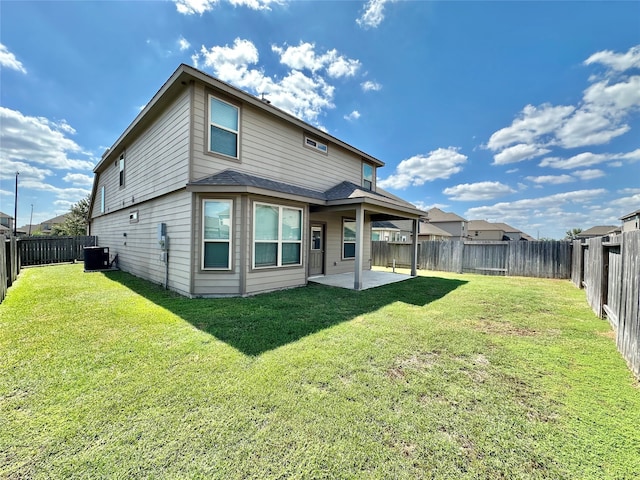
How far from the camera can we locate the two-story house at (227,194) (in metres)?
6.54

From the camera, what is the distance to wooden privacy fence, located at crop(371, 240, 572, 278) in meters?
11.4

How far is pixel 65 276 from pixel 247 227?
8.26m

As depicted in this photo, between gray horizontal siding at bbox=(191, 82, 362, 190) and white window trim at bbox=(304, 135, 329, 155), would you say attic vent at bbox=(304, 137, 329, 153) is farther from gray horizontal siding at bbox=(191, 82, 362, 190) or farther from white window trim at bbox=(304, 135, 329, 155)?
gray horizontal siding at bbox=(191, 82, 362, 190)

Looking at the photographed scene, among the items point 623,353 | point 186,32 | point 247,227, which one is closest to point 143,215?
point 247,227

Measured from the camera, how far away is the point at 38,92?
13695mm

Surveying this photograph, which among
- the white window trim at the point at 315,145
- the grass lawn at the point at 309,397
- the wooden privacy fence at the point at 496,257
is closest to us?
the grass lawn at the point at 309,397

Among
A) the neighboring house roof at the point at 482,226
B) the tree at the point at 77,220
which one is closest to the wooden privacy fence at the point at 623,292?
the tree at the point at 77,220

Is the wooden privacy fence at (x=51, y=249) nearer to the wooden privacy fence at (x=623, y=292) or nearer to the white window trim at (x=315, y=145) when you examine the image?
the white window trim at (x=315, y=145)

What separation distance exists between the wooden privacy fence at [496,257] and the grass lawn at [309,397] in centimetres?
813

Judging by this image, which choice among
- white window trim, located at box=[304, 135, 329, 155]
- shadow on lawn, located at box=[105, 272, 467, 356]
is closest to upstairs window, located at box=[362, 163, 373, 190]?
white window trim, located at box=[304, 135, 329, 155]

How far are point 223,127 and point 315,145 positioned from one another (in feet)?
12.2

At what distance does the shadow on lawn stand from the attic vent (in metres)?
5.10

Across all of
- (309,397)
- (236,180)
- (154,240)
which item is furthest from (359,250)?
(154,240)

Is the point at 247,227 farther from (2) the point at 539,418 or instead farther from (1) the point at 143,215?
(2) the point at 539,418
